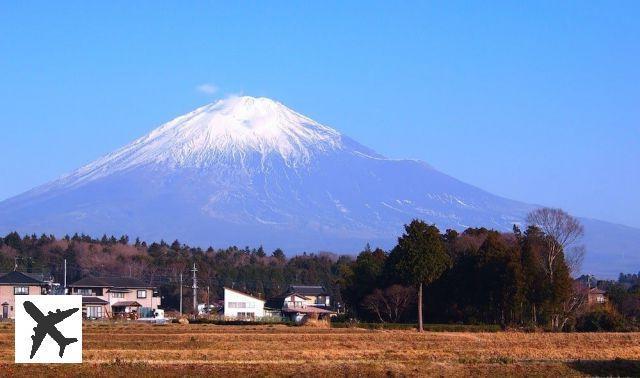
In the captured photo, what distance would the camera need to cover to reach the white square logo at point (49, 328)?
15539 mm

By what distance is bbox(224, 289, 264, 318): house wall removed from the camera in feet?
297

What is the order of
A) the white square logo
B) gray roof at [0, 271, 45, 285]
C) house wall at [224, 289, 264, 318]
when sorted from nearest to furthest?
the white square logo → gray roof at [0, 271, 45, 285] → house wall at [224, 289, 264, 318]

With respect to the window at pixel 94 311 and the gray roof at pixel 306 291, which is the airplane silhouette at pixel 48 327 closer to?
the window at pixel 94 311

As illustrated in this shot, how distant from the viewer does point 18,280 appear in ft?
267

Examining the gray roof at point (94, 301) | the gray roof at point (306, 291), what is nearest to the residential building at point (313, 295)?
the gray roof at point (306, 291)

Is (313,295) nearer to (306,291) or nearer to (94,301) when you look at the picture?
(306,291)

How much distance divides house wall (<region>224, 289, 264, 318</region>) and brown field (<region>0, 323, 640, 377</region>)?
163ft

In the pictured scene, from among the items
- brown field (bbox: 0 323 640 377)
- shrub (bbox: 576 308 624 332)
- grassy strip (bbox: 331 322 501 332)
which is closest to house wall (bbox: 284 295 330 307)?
grassy strip (bbox: 331 322 501 332)

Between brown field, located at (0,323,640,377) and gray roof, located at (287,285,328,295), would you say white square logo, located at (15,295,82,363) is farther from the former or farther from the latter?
gray roof, located at (287,285,328,295)

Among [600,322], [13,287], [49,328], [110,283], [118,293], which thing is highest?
[110,283]

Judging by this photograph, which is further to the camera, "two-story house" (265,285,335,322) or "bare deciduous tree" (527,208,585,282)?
"two-story house" (265,285,335,322)

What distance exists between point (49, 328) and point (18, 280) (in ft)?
224

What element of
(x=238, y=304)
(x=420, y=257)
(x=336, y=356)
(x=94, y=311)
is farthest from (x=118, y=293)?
(x=336, y=356)

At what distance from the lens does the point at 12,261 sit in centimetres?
10462
